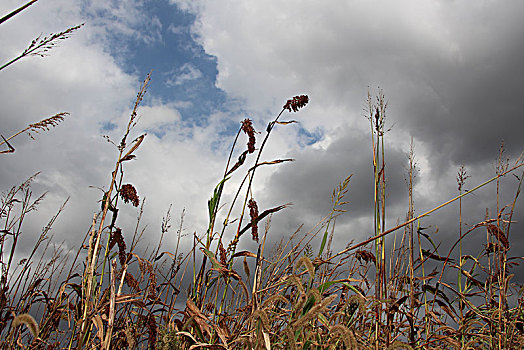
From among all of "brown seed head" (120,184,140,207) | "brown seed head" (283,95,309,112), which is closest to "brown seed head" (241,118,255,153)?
"brown seed head" (283,95,309,112)

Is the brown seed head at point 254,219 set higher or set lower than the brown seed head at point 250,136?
lower

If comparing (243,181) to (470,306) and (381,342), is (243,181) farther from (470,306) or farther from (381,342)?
(470,306)

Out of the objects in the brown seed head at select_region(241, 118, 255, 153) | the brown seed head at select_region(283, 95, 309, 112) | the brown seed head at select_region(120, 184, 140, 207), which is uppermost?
the brown seed head at select_region(283, 95, 309, 112)

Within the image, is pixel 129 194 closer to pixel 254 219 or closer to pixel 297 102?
pixel 254 219

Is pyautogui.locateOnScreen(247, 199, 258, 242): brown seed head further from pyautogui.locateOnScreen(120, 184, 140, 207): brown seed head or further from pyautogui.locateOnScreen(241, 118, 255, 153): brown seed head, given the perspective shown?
pyautogui.locateOnScreen(120, 184, 140, 207): brown seed head

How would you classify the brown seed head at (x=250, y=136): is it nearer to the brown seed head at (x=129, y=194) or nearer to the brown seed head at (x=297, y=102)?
the brown seed head at (x=297, y=102)

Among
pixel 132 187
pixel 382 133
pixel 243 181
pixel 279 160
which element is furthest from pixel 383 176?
pixel 132 187

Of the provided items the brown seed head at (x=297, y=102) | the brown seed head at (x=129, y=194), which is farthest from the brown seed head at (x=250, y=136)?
the brown seed head at (x=129, y=194)

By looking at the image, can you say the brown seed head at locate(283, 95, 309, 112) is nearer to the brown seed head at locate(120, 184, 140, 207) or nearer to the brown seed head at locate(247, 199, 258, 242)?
the brown seed head at locate(247, 199, 258, 242)

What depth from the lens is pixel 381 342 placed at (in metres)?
2.03

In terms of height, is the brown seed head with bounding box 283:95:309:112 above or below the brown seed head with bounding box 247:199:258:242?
above

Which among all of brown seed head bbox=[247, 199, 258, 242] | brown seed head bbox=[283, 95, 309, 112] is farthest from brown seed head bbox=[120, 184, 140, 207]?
brown seed head bbox=[283, 95, 309, 112]

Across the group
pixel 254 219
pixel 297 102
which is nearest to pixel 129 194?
pixel 254 219

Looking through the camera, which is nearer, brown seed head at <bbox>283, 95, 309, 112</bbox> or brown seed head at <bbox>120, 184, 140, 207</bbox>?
brown seed head at <bbox>120, 184, 140, 207</bbox>
